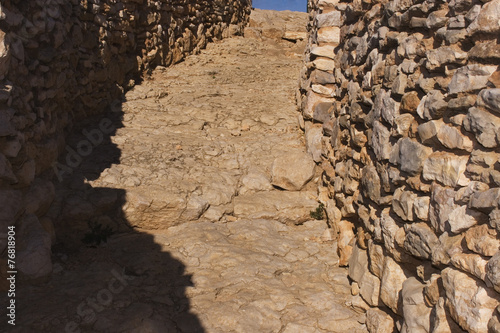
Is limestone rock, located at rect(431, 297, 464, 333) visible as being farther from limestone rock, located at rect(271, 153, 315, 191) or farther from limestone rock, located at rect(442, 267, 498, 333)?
limestone rock, located at rect(271, 153, 315, 191)

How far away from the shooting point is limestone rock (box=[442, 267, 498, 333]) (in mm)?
1915

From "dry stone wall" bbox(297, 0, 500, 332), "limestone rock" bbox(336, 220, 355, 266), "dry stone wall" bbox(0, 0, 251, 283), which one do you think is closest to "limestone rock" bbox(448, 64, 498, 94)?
"dry stone wall" bbox(297, 0, 500, 332)

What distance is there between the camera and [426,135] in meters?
2.52

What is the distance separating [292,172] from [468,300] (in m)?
2.72

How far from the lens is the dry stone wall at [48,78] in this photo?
3.08 m

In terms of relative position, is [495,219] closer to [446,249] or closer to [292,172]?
[446,249]

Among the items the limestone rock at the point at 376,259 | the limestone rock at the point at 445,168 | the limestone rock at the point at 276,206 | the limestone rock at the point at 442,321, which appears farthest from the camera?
the limestone rock at the point at 276,206

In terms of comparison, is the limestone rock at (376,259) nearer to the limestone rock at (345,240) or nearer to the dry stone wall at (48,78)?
the limestone rock at (345,240)

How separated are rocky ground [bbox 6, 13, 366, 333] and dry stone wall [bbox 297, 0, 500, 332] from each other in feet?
1.34

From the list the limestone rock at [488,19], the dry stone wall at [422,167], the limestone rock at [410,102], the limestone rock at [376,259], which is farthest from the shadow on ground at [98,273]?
the limestone rock at [488,19]

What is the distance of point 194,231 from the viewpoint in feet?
13.0

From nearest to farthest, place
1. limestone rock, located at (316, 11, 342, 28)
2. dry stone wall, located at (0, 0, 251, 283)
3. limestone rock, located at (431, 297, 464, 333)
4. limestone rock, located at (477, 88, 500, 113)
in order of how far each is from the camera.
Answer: limestone rock, located at (477, 88, 500, 113) < limestone rock, located at (431, 297, 464, 333) < dry stone wall, located at (0, 0, 251, 283) < limestone rock, located at (316, 11, 342, 28)

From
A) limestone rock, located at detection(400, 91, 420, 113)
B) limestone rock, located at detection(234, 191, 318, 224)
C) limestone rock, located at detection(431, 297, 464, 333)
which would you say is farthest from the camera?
limestone rock, located at detection(234, 191, 318, 224)

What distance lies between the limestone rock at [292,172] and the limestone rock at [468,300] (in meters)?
2.50
